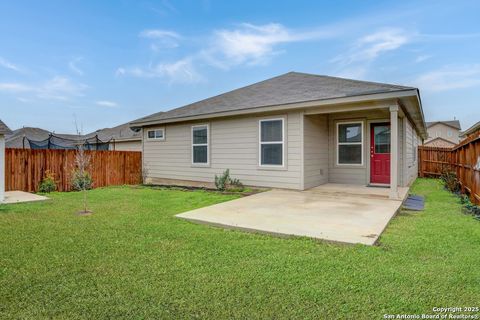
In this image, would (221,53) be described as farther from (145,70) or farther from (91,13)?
(91,13)

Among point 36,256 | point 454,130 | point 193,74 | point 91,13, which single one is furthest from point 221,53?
point 454,130

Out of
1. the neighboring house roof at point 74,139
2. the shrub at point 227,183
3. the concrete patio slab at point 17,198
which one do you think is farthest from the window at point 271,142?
the neighboring house roof at point 74,139

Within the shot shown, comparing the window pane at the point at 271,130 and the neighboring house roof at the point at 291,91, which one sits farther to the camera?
the window pane at the point at 271,130

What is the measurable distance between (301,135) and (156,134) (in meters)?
6.73

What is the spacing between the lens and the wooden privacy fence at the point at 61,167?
29.6 ft

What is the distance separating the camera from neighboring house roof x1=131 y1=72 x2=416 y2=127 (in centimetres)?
752

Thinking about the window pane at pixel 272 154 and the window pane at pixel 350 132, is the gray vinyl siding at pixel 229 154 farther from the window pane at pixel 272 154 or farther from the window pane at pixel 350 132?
the window pane at pixel 350 132

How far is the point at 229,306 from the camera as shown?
7.41 feet

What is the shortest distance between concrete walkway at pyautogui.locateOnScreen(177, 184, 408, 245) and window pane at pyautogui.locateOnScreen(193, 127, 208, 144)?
373 cm

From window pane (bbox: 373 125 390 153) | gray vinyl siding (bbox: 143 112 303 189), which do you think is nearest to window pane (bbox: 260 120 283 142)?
gray vinyl siding (bbox: 143 112 303 189)

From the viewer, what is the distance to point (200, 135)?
10500mm

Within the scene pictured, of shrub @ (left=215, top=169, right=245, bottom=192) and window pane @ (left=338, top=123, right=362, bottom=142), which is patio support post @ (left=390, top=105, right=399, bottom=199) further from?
shrub @ (left=215, top=169, right=245, bottom=192)

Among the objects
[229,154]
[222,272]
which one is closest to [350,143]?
[229,154]

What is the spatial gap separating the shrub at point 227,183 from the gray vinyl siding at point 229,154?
0.56ft
